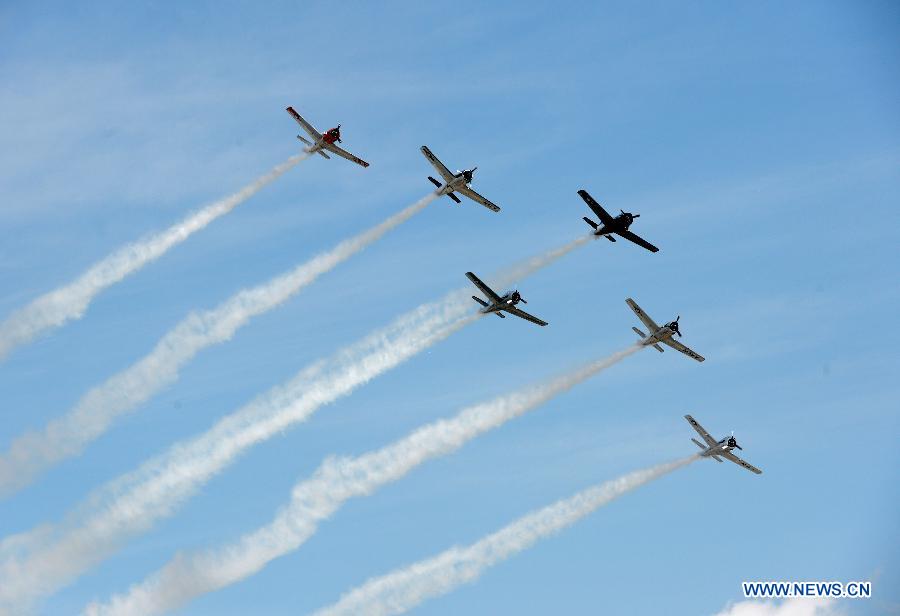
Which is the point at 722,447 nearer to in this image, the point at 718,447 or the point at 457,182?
the point at 718,447

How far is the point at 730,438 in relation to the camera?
131 metres

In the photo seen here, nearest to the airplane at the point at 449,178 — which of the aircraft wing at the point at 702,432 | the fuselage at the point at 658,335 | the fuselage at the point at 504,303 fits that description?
Result: the fuselage at the point at 504,303

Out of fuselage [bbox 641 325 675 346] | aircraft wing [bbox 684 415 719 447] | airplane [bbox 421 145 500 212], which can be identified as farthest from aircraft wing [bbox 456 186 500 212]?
aircraft wing [bbox 684 415 719 447]

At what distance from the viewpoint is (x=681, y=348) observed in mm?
127000

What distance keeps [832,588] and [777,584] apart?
455 cm

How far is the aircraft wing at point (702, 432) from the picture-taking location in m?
132

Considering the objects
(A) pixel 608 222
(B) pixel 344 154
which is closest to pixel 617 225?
(A) pixel 608 222

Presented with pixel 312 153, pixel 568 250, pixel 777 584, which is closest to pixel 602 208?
pixel 568 250

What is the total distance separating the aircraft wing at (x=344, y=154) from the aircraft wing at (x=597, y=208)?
21353 millimetres

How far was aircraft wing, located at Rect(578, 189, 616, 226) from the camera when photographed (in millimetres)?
116562

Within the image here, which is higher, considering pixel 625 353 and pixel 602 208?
pixel 602 208

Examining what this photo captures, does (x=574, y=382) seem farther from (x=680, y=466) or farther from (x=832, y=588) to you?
(x=832, y=588)

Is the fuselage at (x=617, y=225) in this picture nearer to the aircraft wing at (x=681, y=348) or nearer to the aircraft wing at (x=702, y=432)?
the aircraft wing at (x=681, y=348)

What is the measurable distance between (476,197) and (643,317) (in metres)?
17.3
